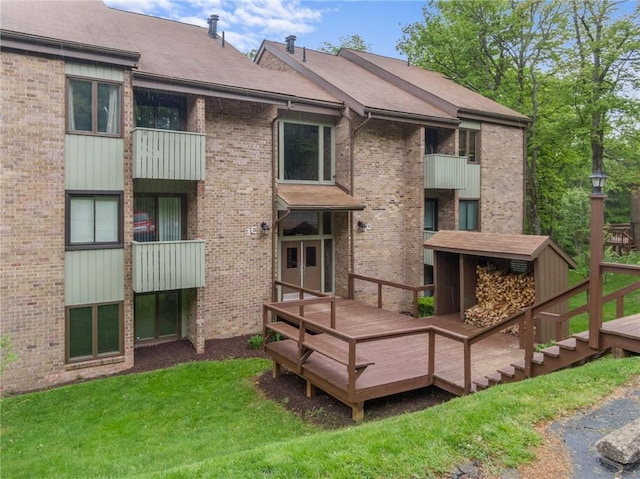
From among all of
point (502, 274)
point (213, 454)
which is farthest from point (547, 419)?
point (502, 274)

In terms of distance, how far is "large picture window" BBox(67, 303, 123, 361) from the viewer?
33.3 feet

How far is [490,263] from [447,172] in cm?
462

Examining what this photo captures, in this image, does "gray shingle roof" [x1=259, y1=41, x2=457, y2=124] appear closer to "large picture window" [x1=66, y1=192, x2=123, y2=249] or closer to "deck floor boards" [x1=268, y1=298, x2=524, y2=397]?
"deck floor boards" [x1=268, y1=298, x2=524, y2=397]

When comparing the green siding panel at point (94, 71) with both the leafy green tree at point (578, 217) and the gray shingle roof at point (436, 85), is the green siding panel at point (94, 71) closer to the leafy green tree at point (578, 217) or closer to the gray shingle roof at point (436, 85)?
the gray shingle roof at point (436, 85)

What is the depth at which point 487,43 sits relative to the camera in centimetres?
2455

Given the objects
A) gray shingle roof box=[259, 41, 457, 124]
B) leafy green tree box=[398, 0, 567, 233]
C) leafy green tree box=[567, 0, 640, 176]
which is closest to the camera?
gray shingle roof box=[259, 41, 457, 124]

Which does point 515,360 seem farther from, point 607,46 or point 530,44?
point 530,44

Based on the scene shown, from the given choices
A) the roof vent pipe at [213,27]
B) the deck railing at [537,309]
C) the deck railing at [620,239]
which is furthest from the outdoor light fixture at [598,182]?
the deck railing at [620,239]

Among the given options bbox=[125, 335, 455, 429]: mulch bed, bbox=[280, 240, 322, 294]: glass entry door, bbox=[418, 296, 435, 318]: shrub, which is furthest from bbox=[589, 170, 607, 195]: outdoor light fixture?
bbox=[280, 240, 322, 294]: glass entry door

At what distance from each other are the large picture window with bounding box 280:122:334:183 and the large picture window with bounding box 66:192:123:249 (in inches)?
215

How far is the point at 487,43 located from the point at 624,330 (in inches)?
873

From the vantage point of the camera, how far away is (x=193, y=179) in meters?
11.4

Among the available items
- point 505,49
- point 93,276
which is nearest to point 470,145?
point 505,49

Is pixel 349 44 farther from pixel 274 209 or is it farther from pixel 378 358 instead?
pixel 378 358
